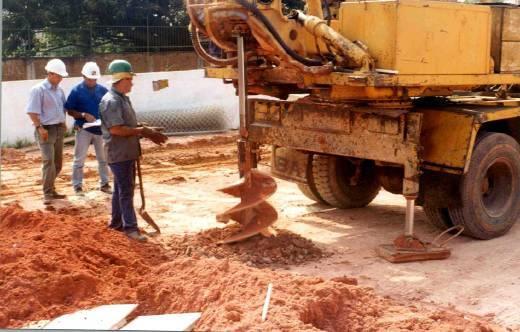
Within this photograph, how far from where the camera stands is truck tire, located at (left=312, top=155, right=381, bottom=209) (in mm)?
8188

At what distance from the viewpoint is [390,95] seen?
645cm

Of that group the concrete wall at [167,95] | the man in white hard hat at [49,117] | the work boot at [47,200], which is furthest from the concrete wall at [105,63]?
the work boot at [47,200]

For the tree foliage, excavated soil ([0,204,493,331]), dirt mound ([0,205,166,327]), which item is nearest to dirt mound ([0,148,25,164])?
dirt mound ([0,205,166,327])

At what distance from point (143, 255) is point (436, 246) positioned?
2.70 metres

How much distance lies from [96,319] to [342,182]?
413 cm

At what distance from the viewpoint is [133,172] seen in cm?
715

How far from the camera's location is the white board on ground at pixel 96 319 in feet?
15.7

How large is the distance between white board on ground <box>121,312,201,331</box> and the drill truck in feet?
6.80

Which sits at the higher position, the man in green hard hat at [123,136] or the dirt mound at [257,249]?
the man in green hard hat at [123,136]

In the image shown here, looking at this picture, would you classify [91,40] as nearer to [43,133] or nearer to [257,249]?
[43,133]

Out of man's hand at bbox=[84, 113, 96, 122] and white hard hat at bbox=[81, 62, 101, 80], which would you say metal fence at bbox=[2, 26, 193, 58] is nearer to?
white hard hat at bbox=[81, 62, 101, 80]

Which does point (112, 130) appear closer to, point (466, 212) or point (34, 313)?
point (34, 313)

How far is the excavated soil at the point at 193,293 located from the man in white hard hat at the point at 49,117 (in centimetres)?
278

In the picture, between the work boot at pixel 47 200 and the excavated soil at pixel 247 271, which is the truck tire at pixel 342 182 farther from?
the work boot at pixel 47 200
